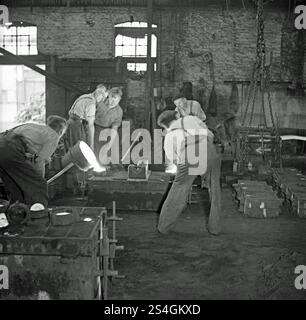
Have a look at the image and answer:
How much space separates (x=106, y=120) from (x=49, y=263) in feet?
22.4

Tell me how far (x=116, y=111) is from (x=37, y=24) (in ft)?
20.2

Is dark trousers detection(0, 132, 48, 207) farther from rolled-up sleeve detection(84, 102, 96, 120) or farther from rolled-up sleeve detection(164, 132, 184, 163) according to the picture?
rolled-up sleeve detection(84, 102, 96, 120)

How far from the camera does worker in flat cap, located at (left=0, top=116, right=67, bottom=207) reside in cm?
550

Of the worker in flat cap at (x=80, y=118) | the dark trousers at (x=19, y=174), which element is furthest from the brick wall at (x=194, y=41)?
the dark trousers at (x=19, y=174)

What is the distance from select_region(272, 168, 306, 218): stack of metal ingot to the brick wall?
16.9 ft

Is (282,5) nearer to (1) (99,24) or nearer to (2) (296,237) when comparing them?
(1) (99,24)

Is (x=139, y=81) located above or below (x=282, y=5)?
below

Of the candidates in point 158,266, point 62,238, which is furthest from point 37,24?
point 62,238

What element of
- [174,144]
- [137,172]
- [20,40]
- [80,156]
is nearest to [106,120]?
[137,172]

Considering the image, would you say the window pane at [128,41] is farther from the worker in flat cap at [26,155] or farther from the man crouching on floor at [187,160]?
the worker in flat cap at [26,155]

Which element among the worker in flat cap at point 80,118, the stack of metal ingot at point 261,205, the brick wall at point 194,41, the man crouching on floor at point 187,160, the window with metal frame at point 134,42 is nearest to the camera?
the man crouching on floor at point 187,160

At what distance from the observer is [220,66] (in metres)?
14.6

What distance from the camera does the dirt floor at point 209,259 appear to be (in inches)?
186

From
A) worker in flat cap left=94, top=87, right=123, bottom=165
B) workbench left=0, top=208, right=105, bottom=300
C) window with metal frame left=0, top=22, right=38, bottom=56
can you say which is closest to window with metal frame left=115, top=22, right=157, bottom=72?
window with metal frame left=0, top=22, right=38, bottom=56
